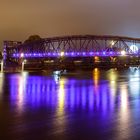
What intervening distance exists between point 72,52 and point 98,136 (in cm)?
18396

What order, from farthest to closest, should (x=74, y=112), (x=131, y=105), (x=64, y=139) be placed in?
(x=131, y=105) < (x=74, y=112) < (x=64, y=139)

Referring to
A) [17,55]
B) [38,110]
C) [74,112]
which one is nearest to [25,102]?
Result: [38,110]

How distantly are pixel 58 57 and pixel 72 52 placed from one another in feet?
25.2

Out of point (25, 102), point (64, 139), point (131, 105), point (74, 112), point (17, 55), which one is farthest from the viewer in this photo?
point (17, 55)

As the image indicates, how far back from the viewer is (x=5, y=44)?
194750 mm

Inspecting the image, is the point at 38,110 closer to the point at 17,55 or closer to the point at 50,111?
the point at 50,111

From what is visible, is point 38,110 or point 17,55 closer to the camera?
point 38,110

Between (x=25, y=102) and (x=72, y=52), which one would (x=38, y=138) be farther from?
(x=72, y=52)

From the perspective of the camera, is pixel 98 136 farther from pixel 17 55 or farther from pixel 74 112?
pixel 17 55

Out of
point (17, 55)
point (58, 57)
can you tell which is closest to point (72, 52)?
point (58, 57)

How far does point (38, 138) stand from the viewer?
13.5 meters

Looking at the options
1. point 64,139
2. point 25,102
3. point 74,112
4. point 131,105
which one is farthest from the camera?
point 25,102

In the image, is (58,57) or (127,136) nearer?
(127,136)

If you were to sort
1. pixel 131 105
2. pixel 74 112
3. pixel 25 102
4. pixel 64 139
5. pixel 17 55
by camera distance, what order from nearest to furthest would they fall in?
1. pixel 64 139
2. pixel 74 112
3. pixel 131 105
4. pixel 25 102
5. pixel 17 55
